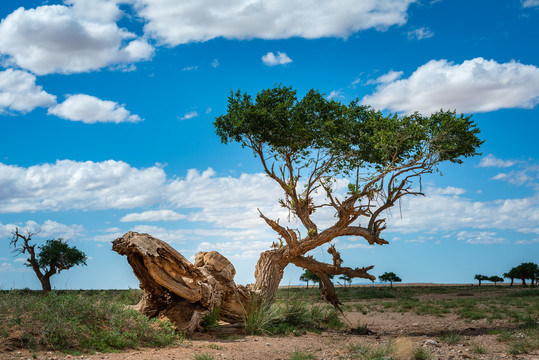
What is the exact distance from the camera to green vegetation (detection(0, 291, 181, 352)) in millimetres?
10164

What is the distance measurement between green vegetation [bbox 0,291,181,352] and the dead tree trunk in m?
1.06

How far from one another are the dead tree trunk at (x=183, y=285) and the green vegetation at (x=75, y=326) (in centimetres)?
106

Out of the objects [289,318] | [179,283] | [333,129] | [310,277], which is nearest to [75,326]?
[179,283]

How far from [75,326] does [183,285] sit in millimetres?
3478

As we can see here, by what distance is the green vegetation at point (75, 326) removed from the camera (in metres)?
10.2

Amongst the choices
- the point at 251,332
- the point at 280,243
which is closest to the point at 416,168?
the point at 280,243

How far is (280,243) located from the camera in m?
18.3

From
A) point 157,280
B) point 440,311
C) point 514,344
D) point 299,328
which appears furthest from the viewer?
point 440,311

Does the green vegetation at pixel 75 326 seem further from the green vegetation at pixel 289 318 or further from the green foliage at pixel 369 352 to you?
the green foliage at pixel 369 352

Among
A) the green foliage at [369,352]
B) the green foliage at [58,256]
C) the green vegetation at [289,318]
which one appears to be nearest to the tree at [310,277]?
the green foliage at [58,256]

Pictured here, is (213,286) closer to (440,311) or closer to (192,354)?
(192,354)

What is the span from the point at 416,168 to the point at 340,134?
339cm

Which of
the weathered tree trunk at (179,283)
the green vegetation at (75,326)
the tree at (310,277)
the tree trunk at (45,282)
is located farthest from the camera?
the tree at (310,277)

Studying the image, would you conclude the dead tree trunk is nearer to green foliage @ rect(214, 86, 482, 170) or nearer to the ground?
the ground
